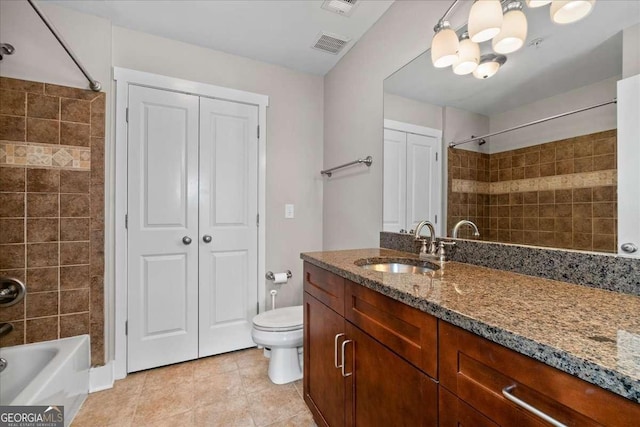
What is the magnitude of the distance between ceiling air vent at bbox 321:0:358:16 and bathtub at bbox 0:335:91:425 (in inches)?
97.5

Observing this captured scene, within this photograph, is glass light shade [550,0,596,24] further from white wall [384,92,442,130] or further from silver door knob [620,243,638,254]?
silver door knob [620,243,638,254]

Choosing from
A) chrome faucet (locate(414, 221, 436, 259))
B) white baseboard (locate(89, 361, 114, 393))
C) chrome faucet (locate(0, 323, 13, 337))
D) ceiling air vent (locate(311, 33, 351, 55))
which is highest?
ceiling air vent (locate(311, 33, 351, 55))

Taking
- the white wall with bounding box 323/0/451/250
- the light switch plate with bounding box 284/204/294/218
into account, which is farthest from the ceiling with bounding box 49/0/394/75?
the light switch plate with bounding box 284/204/294/218

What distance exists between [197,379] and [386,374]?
153 centimetres

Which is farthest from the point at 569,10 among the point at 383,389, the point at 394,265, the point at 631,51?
the point at 383,389

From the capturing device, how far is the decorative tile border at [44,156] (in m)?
1.60

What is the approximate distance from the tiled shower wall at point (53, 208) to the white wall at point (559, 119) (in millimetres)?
2278

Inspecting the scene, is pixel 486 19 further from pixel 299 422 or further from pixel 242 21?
pixel 299 422

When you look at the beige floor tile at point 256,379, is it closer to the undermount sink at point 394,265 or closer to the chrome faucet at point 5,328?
the undermount sink at point 394,265

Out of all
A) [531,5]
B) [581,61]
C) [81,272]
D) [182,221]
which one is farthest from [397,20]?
[81,272]

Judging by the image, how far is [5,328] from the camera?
1548 mm

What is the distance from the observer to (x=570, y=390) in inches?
17.6

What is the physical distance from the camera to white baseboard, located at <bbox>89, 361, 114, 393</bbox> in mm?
1727

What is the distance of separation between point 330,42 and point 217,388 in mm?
2511
